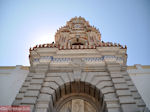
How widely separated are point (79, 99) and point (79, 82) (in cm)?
140

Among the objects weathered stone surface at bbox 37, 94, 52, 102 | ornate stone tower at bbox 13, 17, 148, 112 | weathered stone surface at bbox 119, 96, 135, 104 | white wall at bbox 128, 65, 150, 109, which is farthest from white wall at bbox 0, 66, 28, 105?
white wall at bbox 128, 65, 150, 109

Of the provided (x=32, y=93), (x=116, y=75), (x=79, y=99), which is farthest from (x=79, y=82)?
(x=32, y=93)

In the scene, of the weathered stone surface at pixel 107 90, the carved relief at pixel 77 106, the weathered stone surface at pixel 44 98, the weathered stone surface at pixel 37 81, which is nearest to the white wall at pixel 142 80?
the weathered stone surface at pixel 107 90

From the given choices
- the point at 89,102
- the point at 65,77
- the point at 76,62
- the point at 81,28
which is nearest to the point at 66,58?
the point at 76,62

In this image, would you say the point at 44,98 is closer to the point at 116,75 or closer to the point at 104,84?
the point at 104,84

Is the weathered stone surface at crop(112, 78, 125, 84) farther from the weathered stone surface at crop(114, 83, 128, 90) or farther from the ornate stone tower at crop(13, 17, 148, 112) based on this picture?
the weathered stone surface at crop(114, 83, 128, 90)

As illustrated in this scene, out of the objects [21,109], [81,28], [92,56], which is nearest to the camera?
[21,109]

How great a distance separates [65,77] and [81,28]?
418 inches

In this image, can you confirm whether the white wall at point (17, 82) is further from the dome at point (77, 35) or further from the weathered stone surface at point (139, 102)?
the dome at point (77, 35)

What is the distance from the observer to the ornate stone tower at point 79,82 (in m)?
7.17

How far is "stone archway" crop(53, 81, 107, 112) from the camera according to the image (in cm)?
861

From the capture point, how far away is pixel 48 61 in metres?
9.64

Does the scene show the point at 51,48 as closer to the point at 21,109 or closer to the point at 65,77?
the point at 65,77

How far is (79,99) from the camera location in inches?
365
